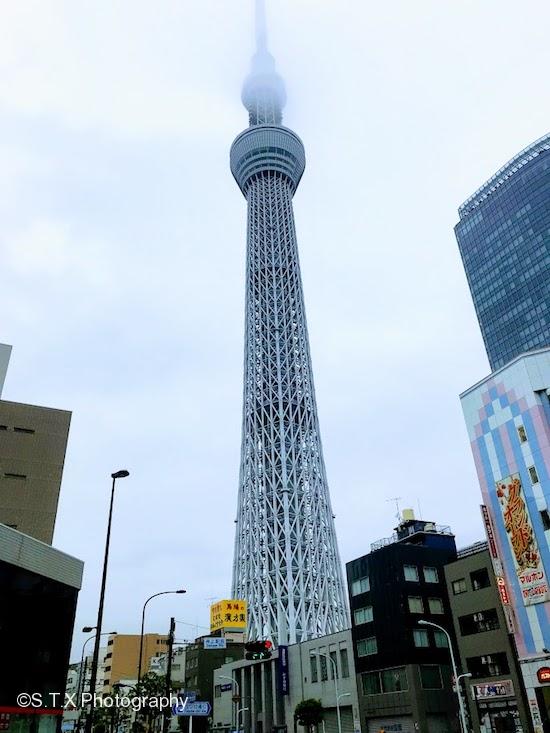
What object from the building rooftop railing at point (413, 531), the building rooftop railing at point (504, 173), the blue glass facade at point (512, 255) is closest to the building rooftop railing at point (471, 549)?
the building rooftop railing at point (413, 531)

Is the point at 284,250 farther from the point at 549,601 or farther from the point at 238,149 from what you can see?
the point at 549,601

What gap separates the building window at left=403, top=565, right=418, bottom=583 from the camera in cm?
6486

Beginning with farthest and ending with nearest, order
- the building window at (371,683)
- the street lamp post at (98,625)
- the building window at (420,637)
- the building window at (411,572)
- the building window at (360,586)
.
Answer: the building window at (360,586), the building window at (411,572), the building window at (371,683), the building window at (420,637), the street lamp post at (98,625)

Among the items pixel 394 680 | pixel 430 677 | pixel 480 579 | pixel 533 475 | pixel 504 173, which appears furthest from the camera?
pixel 504 173

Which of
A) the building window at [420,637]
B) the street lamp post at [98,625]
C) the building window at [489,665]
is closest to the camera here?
the street lamp post at [98,625]

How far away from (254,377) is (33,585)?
10439 cm

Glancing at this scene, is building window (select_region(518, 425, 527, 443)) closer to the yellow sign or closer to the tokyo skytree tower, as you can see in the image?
the tokyo skytree tower

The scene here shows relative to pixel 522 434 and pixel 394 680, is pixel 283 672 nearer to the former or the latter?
pixel 394 680

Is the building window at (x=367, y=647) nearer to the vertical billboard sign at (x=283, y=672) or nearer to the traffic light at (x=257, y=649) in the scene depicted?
the vertical billboard sign at (x=283, y=672)

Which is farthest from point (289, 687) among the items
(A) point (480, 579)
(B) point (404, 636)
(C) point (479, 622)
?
(A) point (480, 579)

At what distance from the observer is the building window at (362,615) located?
217 ft

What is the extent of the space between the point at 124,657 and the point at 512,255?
450ft

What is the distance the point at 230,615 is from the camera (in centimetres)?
11625

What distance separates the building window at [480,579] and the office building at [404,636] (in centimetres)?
763
